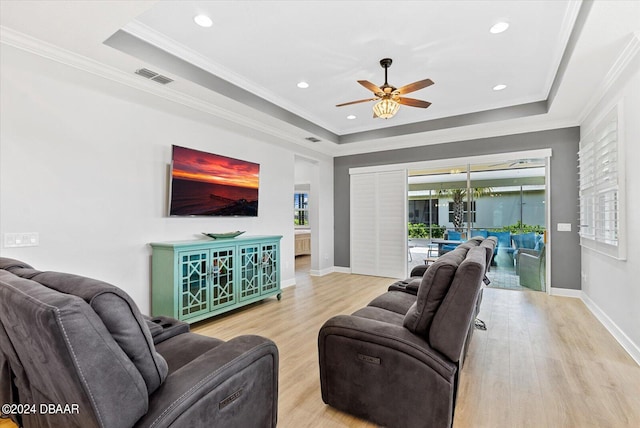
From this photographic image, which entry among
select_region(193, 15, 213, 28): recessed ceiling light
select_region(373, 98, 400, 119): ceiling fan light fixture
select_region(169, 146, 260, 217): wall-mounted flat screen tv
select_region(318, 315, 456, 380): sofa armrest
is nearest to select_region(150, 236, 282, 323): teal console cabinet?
select_region(169, 146, 260, 217): wall-mounted flat screen tv

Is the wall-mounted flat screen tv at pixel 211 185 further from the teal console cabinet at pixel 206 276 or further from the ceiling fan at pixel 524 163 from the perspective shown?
the ceiling fan at pixel 524 163

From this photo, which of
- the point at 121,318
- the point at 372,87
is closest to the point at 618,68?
the point at 372,87

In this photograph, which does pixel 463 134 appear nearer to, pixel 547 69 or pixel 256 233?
pixel 547 69

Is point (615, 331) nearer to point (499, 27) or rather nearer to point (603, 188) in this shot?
point (603, 188)

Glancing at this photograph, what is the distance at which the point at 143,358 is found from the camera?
1082 mm

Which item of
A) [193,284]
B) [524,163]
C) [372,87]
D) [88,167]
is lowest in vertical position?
[193,284]

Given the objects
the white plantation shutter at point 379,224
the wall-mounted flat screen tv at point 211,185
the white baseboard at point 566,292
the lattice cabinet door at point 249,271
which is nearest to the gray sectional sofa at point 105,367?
the wall-mounted flat screen tv at point 211,185

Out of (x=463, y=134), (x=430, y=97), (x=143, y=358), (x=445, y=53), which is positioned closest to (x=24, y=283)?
(x=143, y=358)

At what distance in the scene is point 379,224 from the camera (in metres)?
6.09

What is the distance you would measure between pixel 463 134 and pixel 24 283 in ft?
18.2

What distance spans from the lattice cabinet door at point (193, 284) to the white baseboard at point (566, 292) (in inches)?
195

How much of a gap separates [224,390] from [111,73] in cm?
295

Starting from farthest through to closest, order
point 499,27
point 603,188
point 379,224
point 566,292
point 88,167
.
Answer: point 379,224
point 566,292
point 603,188
point 88,167
point 499,27

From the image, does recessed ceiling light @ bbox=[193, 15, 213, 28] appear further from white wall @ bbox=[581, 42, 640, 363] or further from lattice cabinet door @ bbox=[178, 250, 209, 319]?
white wall @ bbox=[581, 42, 640, 363]
